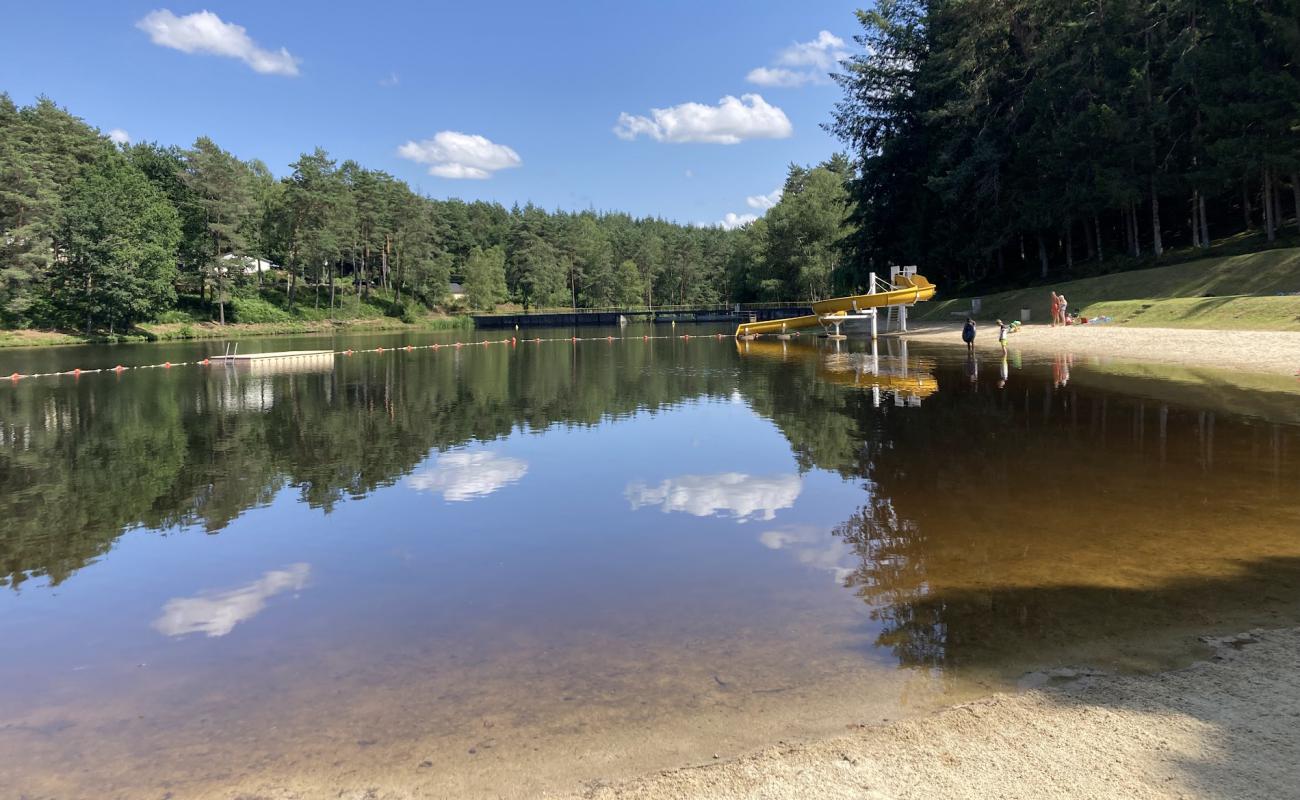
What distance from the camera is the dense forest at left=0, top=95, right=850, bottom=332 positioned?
65.1 m

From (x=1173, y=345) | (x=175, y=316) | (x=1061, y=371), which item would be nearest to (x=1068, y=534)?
(x=1061, y=371)

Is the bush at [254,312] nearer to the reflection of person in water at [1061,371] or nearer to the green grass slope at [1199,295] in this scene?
the green grass slope at [1199,295]

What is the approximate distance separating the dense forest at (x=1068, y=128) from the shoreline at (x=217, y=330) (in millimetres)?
58609

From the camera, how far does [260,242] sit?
93000 millimetres

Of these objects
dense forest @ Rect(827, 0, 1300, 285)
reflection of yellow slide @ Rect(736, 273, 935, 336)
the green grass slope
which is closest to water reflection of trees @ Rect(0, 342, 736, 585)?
reflection of yellow slide @ Rect(736, 273, 935, 336)

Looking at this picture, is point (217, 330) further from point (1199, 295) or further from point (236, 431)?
point (1199, 295)

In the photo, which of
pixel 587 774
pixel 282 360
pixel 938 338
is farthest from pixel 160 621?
pixel 938 338

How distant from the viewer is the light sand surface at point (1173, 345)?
80.6 feet

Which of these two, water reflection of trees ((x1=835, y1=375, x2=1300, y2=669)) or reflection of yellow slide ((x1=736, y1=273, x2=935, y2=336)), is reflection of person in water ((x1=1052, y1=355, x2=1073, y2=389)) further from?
reflection of yellow slide ((x1=736, y1=273, x2=935, y2=336))

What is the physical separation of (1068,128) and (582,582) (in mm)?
47674

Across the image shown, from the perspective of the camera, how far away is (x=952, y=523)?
9.84 m

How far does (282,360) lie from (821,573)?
41.5 meters

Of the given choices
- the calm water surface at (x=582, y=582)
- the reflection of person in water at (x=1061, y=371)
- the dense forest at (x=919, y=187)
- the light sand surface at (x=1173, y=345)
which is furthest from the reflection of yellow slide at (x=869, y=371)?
the dense forest at (x=919, y=187)

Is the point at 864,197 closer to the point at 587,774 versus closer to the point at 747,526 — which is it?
the point at 747,526
